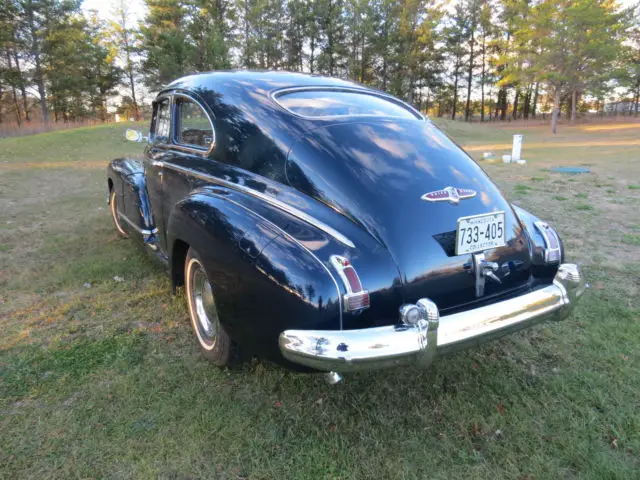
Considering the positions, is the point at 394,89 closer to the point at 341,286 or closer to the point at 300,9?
the point at 300,9

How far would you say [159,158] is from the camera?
3439 millimetres

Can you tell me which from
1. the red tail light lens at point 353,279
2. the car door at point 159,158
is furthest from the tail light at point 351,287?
the car door at point 159,158

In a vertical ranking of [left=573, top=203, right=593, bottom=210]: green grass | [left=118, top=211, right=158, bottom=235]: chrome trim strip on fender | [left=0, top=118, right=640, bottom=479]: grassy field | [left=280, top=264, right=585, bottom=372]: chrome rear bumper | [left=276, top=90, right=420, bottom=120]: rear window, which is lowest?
[left=0, top=118, right=640, bottom=479]: grassy field

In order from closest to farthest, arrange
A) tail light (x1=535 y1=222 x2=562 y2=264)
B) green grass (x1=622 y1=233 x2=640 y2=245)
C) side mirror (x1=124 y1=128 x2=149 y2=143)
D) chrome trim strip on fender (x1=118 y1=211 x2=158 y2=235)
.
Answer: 1. tail light (x1=535 y1=222 x2=562 y2=264)
2. chrome trim strip on fender (x1=118 y1=211 x2=158 y2=235)
3. side mirror (x1=124 y1=128 x2=149 y2=143)
4. green grass (x1=622 y1=233 x2=640 y2=245)

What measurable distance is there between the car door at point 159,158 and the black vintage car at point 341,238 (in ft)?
1.59

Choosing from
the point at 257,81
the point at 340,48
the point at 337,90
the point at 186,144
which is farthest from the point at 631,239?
the point at 340,48

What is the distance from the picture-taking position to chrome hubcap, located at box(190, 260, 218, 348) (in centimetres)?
270

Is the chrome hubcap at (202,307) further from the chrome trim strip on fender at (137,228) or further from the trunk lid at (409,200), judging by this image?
the chrome trim strip on fender at (137,228)

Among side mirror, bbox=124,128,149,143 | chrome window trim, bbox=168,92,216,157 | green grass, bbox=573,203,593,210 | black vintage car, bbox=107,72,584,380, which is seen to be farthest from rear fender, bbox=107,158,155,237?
green grass, bbox=573,203,593,210

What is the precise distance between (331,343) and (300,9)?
155ft

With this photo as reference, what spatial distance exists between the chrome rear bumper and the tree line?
3080 cm

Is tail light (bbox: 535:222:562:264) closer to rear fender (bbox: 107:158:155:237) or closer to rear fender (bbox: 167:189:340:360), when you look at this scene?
rear fender (bbox: 167:189:340:360)

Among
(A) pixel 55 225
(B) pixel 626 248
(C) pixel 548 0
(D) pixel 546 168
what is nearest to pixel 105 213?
(A) pixel 55 225

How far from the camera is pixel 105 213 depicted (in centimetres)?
665
